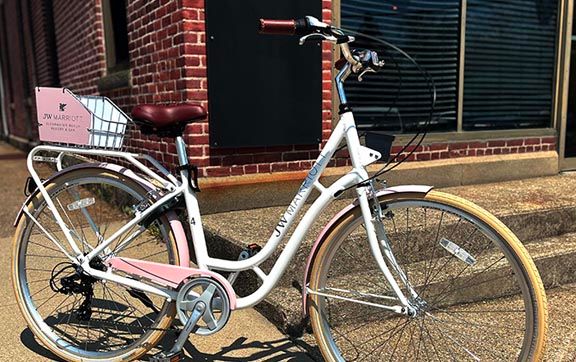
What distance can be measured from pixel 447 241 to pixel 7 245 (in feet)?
12.1

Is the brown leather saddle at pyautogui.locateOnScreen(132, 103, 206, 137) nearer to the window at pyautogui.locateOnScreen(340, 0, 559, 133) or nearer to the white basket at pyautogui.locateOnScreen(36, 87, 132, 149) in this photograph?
the white basket at pyautogui.locateOnScreen(36, 87, 132, 149)

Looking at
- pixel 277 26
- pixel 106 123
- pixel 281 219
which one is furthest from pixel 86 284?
pixel 277 26

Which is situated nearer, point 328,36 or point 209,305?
point 328,36

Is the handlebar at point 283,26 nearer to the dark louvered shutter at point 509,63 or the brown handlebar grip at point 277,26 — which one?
the brown handlebar grip at point 277,26

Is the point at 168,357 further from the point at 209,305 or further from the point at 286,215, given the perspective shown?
the point at 286,215

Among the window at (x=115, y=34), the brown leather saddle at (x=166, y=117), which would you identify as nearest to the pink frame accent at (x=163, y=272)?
the brown leather saddle at (x=166, y=117)

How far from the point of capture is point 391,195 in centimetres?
208

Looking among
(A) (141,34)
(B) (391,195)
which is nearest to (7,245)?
(A) (141,34)

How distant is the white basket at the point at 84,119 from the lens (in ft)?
7.82

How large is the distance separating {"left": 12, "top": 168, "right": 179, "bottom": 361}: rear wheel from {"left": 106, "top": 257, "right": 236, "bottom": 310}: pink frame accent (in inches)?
2.5

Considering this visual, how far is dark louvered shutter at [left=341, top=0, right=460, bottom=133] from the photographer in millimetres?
4469

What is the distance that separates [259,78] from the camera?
3838mm

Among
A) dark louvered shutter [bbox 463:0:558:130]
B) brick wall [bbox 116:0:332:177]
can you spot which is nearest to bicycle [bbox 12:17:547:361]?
brick wall [bbox 116:0:332:177]

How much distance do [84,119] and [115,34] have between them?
3.78 meters
